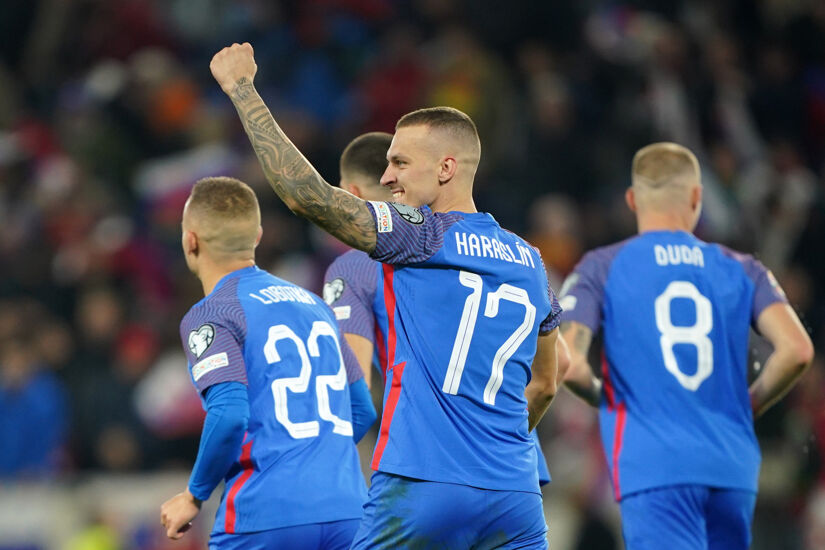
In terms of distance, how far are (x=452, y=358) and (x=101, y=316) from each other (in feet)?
26.3

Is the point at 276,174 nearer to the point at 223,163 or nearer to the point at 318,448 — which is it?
the point at 318,448

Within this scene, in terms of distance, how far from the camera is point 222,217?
5.68 m

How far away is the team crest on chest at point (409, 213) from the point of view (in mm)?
4527

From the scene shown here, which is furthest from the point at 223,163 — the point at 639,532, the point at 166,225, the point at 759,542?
the point at 639,532

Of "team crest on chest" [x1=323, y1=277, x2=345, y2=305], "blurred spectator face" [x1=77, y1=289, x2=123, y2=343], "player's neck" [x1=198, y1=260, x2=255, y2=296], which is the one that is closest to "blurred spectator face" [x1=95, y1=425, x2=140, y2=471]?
"blurred spectator face" [x1=77, y1=289, x2=123, y2=343]

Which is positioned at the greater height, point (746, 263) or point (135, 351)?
point (746, 263)

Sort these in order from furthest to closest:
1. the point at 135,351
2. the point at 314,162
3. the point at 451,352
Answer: the point at 314,162 → the point at 135,351 → the point at 451,352

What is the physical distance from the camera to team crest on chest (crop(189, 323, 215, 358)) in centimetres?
526

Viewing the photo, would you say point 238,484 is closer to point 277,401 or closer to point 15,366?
point 277,401

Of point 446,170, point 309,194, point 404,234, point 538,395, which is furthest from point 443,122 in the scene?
point 538,395

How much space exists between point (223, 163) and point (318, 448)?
338 inches

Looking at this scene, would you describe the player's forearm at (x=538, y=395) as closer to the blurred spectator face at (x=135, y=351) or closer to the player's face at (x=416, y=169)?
the player's face at (x=416, y=169)

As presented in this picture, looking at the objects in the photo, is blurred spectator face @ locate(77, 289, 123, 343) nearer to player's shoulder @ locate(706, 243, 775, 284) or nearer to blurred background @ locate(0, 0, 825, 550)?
blurred background @ locate(0, 0, 825, 550)

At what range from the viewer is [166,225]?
13250 millimetres
